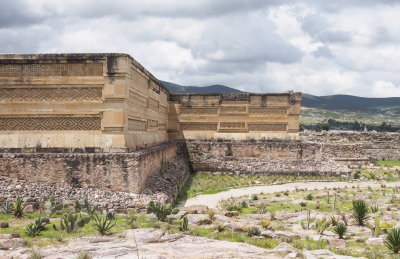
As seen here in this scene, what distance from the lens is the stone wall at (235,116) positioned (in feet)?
99.3

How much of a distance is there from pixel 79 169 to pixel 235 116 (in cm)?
1690

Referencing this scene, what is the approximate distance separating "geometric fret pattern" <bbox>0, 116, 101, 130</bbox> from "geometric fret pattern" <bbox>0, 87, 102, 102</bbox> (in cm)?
73

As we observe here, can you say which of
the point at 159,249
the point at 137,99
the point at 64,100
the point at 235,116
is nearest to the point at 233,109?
the point at 235,116

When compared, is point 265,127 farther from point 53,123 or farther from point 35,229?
point 35,229

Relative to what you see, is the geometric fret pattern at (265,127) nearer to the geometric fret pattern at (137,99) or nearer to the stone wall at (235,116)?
the stone wall at (235,116)

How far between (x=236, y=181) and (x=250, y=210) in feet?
28.4

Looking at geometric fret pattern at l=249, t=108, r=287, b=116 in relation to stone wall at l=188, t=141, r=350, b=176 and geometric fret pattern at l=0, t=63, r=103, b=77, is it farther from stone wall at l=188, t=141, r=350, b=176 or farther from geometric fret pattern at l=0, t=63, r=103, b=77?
geometric fret pattern at l=0, t=63, r=103, b=77

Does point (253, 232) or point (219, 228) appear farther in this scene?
point (219, 228)

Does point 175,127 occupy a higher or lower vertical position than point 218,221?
higher

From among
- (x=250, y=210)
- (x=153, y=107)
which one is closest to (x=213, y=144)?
(x=153, y=107)

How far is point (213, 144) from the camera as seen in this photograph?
30.0 m

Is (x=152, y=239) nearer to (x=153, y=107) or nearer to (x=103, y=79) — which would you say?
(x=103, y=79)

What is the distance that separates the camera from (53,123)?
647 inches

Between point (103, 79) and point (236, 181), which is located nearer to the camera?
point (103, 79)
